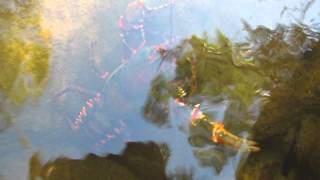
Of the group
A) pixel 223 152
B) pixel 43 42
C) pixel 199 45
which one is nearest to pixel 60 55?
pixel 43 42

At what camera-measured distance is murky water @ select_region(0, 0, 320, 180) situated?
8.81ft

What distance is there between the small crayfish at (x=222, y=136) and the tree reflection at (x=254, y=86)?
0.10 feet

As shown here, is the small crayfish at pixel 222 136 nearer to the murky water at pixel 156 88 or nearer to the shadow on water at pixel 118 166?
the murky water at pixel 156 88

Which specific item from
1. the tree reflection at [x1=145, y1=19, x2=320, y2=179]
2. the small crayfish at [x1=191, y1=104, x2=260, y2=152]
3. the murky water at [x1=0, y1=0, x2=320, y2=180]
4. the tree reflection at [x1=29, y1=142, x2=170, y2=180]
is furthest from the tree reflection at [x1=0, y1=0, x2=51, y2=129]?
the small crayfish at [x1=191, y1=104, x2=260, y2=152]

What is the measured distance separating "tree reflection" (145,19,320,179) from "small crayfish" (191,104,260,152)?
3 centimetres

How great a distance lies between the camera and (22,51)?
2688 millimetres

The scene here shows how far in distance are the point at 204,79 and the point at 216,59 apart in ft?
0.44

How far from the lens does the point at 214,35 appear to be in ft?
9.00

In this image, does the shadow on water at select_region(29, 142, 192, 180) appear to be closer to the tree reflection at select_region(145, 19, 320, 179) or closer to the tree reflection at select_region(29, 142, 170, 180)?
the tree reflection at select_region(29, 142, 170, 180)

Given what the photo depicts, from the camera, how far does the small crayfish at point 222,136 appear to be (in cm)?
275

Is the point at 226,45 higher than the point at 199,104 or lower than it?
higher

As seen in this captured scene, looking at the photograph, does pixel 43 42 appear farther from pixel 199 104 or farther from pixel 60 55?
pixel 199 104

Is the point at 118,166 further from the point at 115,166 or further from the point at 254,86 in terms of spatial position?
the point at 254,86

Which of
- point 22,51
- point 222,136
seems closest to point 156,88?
point 222,136
